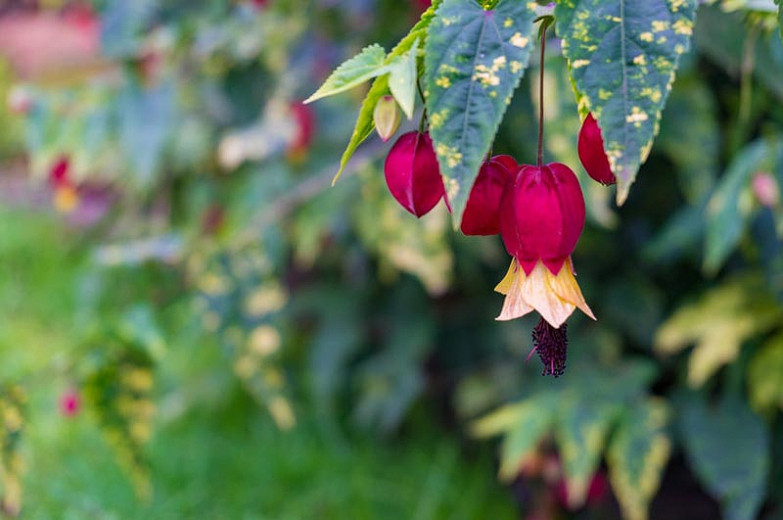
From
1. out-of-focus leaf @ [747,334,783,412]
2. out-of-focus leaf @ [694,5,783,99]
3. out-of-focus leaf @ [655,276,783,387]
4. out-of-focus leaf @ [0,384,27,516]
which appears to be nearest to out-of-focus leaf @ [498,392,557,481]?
out-of-focus leaf @ [655,276,783,387]

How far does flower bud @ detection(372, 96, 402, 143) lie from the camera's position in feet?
A: 1.72

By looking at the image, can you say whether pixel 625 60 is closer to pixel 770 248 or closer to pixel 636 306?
pixel 770 248

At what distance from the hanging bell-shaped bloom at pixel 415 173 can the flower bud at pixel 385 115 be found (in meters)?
0.05

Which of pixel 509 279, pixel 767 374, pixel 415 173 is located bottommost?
pixel 767 374

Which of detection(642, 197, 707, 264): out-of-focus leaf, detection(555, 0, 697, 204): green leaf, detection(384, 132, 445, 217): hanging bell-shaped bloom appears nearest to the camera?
detection(555, 0, 697, 204): green leaf

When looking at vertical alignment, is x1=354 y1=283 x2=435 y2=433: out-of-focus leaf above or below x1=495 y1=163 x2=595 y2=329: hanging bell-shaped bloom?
below

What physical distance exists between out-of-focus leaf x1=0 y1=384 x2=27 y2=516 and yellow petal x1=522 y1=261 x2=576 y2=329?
871 millimetres

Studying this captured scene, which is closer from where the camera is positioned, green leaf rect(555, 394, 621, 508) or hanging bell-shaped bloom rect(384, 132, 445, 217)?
hanging bell-shaped bloom rect(384, 132, 445, 217)

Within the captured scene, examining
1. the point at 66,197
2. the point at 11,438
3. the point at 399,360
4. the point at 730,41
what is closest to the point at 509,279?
the point at 730,41

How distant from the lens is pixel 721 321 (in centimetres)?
147

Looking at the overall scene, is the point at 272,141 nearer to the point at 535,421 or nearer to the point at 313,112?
the point at 313,112

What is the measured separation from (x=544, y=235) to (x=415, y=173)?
98 millimetres

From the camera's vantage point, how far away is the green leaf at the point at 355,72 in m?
0.50

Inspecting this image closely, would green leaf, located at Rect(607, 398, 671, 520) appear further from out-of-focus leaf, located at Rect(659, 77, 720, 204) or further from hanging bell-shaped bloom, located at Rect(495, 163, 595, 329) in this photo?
hanging bell-shaped bloom, located at Rect(495, 163, 595, 329)
